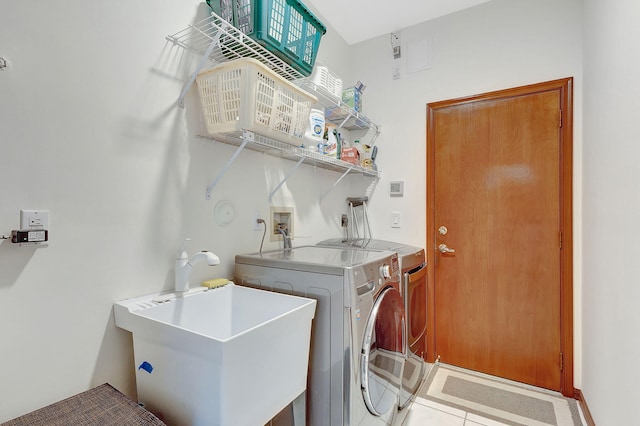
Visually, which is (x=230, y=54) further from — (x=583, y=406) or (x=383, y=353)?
(x=583, y=406)

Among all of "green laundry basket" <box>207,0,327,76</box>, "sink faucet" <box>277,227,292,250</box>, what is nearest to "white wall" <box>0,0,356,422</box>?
"green laundry basket" <box>207,0,327,76</box>

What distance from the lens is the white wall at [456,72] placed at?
204 cm

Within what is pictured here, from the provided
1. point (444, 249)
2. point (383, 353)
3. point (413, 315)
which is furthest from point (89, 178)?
point (444, 249)

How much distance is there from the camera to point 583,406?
1.91m

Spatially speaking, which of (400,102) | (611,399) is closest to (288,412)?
(611,399)

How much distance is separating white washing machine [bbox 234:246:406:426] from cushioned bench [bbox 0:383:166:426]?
66 centimetres

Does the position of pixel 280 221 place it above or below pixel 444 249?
above

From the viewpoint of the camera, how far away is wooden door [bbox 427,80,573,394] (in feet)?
6.89

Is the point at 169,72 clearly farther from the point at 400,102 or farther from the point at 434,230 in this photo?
the point at 434,230

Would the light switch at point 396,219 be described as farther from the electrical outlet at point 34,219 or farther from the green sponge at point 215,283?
the electrical outlet at point 34,219

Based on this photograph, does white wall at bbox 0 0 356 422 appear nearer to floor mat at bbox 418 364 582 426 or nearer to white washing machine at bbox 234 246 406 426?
white washing machine at bbox 234 246 406 426

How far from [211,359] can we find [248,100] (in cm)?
91

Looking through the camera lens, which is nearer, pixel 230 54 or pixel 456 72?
pixel 230 54

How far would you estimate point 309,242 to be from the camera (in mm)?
2232
